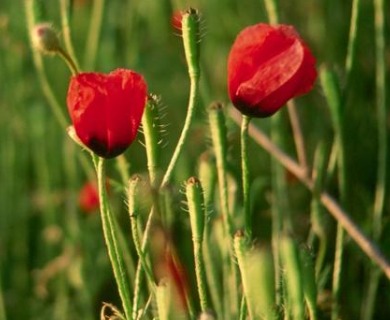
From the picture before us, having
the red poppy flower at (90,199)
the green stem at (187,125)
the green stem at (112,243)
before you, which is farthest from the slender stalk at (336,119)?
the red poppy flower at (90,199)

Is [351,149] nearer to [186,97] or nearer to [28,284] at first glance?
[186,97]

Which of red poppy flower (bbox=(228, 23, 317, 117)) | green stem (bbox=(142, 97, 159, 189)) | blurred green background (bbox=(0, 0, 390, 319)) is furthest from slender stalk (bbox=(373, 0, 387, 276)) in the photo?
green stem (bbox=(142, 97, 159, 189))

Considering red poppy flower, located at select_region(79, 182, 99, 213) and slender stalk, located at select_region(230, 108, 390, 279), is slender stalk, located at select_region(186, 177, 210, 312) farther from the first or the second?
red poppy flower, located at select_region(79, 182, 99, 213)

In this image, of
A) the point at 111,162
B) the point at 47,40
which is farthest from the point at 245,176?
the point at 111,162

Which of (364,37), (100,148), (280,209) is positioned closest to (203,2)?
(364,37)

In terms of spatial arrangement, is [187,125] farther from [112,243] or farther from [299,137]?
[299,137]

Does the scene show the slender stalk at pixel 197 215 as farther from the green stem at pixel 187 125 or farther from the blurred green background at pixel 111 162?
the blurred green background at pixel 111 162
